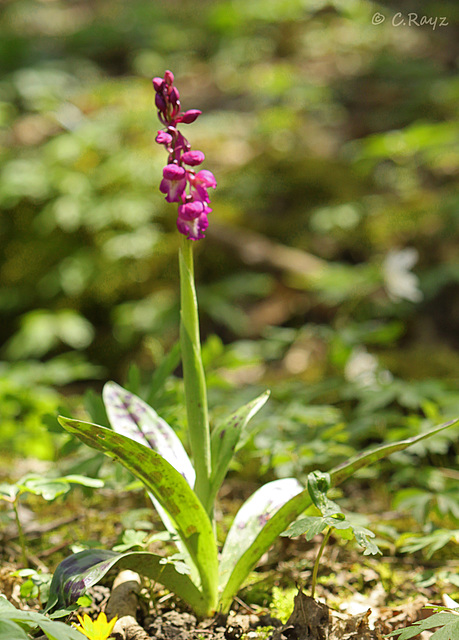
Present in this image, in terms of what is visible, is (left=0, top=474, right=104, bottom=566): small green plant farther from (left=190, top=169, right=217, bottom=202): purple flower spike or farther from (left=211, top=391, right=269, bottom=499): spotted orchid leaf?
(left=190, top=169, right=217, bottom=202): purple flower spike

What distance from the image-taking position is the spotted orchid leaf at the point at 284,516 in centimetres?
105

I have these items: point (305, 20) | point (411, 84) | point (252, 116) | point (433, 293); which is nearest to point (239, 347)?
point (433, 293)

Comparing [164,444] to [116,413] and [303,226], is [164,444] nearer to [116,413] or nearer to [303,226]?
[116,413]

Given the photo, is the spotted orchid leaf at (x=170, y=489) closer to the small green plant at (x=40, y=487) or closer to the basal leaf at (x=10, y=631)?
the small green plant at (x=40, y=487)

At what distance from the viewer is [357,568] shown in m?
1.44

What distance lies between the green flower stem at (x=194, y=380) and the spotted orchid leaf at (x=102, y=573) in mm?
158

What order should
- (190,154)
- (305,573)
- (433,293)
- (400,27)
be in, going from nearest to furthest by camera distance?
(190,154)
(305,573)
(433,293)
(400,27)

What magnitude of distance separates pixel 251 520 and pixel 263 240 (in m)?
3.33

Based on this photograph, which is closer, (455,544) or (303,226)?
(455,544)

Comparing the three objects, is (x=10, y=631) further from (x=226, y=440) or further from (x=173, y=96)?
(x=173, y=96)

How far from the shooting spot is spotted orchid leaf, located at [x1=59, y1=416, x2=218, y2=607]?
99cm

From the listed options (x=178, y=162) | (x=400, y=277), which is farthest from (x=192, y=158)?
(x=400, y=277)

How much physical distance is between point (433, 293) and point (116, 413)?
106 inches

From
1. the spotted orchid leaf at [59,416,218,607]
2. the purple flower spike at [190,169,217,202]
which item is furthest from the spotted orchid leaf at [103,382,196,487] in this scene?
the purple flower spike at [190,169,217,202]
